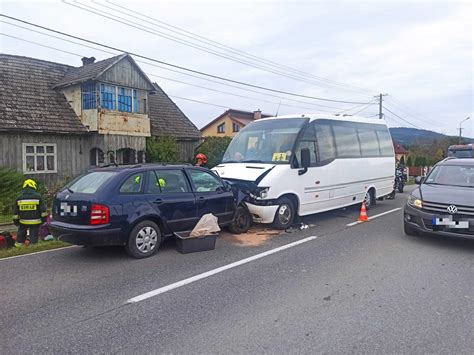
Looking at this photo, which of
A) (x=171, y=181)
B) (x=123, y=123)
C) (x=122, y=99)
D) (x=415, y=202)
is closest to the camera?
(x=171, y=181)

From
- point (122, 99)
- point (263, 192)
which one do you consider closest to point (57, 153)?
point (122, 99)

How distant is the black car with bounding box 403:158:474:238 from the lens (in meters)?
6.79

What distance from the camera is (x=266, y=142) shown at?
378 inches

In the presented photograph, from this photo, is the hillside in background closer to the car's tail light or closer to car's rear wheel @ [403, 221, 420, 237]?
car's rear wheel @ [403, 221, 420, 237]

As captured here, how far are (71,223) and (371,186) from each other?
30.4 ft

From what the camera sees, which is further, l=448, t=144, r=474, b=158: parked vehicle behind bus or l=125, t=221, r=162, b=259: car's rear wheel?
l=448, t=144, r=474, b=158: parked vehicle behind bus

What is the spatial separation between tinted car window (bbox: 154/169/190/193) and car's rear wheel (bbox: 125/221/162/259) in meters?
0.70

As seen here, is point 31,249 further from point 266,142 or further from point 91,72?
point 91,72

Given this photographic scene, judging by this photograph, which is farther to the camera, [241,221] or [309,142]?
[309,142]

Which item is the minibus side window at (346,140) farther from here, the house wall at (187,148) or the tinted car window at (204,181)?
the house wall at (187,148)

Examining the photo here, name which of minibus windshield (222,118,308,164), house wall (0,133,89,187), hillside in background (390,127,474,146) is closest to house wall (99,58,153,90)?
house wall (0,133,89,187)

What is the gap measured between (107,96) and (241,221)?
13.6 meters

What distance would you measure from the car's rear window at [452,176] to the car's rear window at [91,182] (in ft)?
21.7

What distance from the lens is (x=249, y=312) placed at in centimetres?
432
